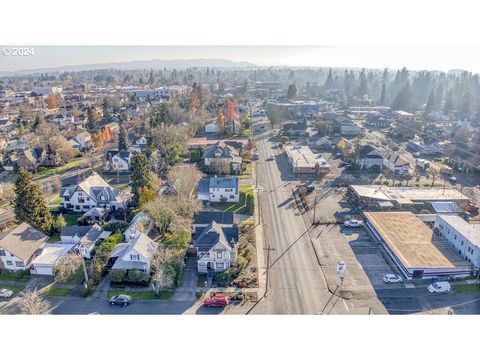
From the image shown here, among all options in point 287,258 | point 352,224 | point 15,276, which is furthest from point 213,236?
point 15,276

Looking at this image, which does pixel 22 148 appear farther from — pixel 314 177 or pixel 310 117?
pixel 310 117

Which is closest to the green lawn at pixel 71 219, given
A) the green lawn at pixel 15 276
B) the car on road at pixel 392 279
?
the green lawn at pixel 15 276

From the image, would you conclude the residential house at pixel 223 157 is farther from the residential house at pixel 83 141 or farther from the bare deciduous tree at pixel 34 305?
the bare deciduous tree at pixel 34 305

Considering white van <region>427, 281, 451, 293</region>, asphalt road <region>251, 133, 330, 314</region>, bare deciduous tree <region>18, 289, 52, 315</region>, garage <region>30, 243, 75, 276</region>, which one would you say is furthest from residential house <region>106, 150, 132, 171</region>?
white van <region>427, 281, 451, 293</region>

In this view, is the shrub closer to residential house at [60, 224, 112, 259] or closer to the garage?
residential house at [60, 224, 112, 259]

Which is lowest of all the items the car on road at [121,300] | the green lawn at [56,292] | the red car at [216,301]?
the green lawn at [56,292]

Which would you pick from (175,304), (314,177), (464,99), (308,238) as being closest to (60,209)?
(175,304)
